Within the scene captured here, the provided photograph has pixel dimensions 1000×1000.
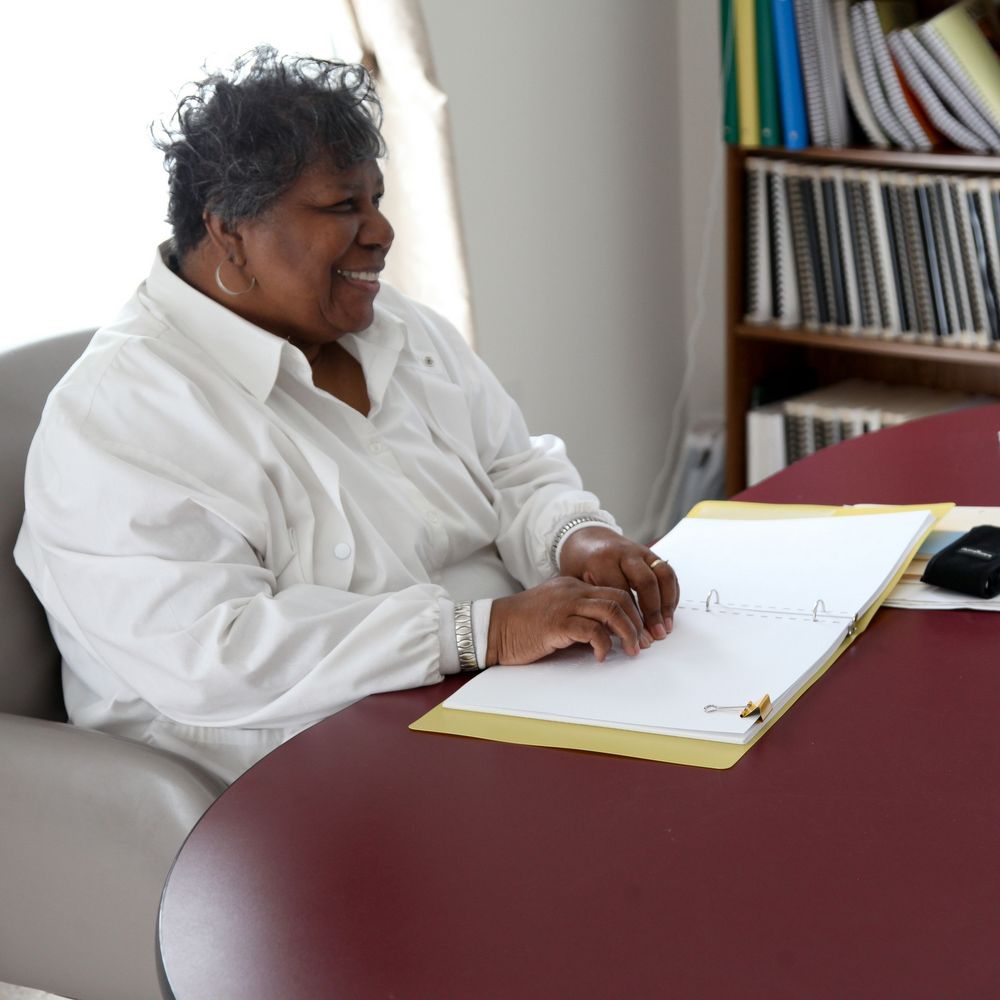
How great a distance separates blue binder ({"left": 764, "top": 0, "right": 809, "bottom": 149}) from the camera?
2.92m

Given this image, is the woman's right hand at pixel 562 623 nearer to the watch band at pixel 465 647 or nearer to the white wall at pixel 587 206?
the watch band at pixel 465 647

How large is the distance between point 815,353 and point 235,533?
2357mm

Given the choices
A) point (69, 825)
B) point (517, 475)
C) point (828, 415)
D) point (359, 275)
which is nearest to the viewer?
point (69, 825)

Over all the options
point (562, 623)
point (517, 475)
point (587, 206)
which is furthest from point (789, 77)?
point (562, 623)

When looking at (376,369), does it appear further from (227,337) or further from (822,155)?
(822,155)

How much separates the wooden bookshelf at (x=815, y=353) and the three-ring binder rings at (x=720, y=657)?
1569 mm

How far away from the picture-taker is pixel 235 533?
141 cm

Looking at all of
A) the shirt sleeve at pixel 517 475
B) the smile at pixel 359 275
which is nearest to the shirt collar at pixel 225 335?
the smile at pixel 359 275

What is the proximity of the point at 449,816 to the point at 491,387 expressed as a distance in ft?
3.12

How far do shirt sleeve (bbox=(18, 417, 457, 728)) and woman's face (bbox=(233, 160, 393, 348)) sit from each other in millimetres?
274

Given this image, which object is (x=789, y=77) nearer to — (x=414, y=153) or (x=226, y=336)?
(x=414, y=153)

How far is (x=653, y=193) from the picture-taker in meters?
3.47

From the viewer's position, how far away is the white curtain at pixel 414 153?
2.47m

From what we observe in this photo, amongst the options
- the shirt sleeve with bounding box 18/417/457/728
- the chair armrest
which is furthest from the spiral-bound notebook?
the chair armrest
